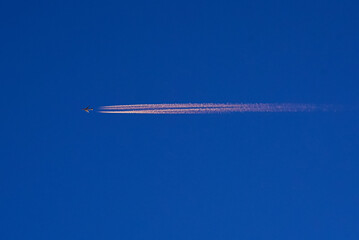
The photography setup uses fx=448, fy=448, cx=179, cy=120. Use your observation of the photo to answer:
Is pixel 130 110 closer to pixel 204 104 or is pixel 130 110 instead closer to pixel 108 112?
pixel 108 112

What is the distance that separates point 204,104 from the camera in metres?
23.9

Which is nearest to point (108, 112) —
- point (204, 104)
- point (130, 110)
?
point (130, 110)

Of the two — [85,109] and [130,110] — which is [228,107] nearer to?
[130,110]

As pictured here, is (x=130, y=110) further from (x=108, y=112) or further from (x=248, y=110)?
(x=248, y=110)

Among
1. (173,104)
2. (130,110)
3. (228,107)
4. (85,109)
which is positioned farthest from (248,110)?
(85,109)

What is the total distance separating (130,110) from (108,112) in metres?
1.19

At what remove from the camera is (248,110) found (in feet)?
76.3

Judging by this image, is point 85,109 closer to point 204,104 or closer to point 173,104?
point 173,104

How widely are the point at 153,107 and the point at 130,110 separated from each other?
1250mm

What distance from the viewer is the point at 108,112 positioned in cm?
2416

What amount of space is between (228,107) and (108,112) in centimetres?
644

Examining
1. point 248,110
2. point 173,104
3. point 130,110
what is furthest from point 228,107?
point 130,110

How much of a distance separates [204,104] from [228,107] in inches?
52.2

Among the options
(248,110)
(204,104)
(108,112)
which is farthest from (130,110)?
(248,110)
